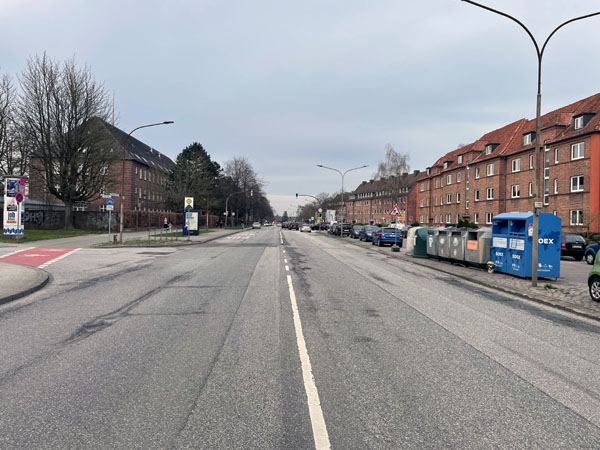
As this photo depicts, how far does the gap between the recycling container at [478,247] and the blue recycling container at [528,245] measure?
4.13 ft

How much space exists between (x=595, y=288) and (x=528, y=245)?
12.7ft

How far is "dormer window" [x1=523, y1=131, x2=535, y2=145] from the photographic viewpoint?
42.5 metres

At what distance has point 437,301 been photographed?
30.0 ft

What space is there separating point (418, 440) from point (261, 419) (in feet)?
3.94

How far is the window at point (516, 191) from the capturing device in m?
43.6

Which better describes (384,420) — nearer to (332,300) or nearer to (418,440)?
(418,440)

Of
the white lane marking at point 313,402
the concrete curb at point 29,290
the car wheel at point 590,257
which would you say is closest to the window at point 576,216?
the car wheel at point 590,257

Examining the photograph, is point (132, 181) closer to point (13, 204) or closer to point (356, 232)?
point (356, 232)

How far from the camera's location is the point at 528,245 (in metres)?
13.1

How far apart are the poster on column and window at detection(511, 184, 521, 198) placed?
43.0 m

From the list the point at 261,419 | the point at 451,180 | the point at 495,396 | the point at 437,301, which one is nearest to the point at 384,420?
the point at 261,419

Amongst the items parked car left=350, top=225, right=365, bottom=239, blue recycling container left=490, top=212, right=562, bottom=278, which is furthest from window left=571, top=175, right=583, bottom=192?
blue recycling container left=490, top=212, right=562, bottom=278

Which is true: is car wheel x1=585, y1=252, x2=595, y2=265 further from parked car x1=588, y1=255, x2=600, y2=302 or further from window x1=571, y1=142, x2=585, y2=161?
window x1=571, y1=142, x2=585, y2=161

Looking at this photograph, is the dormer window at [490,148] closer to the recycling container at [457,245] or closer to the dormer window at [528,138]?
the dormer window at [528,138]
